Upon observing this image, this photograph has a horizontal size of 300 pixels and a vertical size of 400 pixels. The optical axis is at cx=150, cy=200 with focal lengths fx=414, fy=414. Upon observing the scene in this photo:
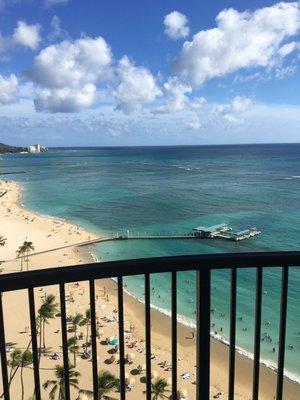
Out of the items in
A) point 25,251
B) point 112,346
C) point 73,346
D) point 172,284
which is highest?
point 172,284

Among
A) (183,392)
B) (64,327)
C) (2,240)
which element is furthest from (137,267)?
(2,240)

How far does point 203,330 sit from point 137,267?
25.7 inches

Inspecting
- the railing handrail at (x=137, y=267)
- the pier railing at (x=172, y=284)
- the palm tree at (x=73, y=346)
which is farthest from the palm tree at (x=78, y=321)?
the railing handrail at (x=137, y=267)

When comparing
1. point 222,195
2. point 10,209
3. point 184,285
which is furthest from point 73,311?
point 222,195

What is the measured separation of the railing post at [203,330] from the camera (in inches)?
100

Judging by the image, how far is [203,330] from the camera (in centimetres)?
263

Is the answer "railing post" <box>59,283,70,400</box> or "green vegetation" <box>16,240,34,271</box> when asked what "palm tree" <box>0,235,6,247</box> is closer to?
"green vegetation" <box>16,240,34,271</box>

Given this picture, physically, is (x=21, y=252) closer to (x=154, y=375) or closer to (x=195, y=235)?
(x=195, y=235)

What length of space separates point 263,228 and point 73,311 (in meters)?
25.3

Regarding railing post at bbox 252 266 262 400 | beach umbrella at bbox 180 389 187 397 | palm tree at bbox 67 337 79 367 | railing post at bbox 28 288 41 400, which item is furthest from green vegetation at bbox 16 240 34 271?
railing post at bbox 252 266 262 400

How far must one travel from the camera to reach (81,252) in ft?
118

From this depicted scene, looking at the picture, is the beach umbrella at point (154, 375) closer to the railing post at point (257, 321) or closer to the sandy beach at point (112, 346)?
the sandy beach at point (112, 346)

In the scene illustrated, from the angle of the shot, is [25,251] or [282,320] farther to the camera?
[25,251]

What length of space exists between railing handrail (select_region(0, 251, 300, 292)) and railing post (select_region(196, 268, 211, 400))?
10 cm
